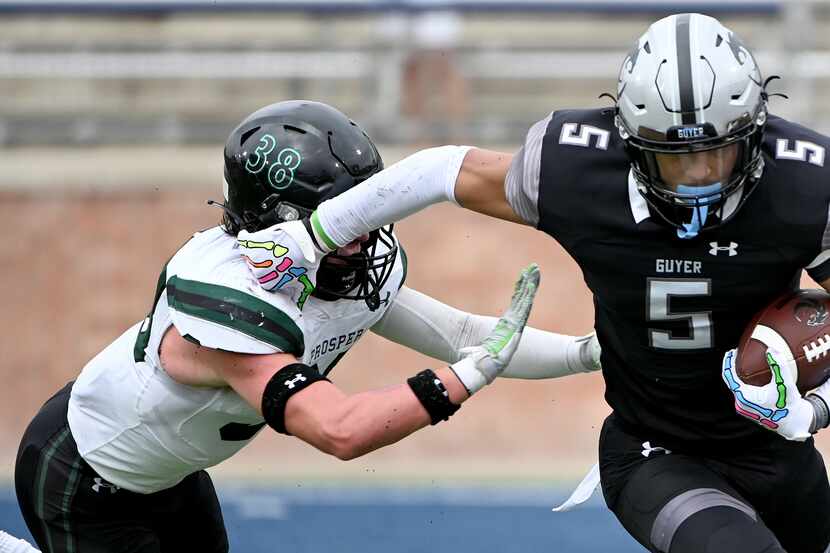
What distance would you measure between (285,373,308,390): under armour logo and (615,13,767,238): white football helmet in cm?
91

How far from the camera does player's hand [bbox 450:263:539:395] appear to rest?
3.20m

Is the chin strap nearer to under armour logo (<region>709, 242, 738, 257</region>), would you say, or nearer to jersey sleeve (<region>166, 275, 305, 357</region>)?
under armour logo (<region>709, 242, 738, 257</region>)

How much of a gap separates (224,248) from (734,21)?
739cm

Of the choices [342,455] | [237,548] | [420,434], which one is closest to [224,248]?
[342,455]

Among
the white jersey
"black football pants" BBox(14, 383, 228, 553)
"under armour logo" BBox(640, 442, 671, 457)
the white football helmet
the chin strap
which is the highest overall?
the white football helmet

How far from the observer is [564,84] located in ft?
32.7

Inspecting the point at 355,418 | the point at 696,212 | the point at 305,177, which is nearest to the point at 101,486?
the point at 355,418

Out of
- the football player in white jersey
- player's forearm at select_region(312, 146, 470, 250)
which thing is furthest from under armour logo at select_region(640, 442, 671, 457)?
player's forearm at select_region(312, 146, 470, 250)

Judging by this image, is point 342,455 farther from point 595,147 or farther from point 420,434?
point 420,434

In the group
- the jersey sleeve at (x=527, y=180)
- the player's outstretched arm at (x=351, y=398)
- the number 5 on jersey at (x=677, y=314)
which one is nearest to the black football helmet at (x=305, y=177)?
the player's outstretched arm at (x=351, y=398)

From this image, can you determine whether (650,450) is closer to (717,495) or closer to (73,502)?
(717,495)

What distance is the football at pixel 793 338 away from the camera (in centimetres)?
305

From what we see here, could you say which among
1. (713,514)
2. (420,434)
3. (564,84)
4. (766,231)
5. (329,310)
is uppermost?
(766,231)

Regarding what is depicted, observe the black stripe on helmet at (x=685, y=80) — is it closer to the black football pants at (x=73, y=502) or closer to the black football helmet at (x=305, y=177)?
the black football helmet at (x=305, y=177)
